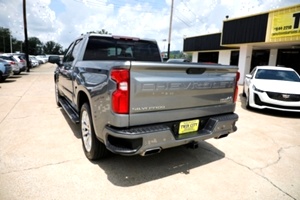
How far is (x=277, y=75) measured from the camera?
329 inches

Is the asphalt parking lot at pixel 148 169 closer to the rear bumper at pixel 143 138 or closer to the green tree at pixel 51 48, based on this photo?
the rear bumper at pixel 143 138

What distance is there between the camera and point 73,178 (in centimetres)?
306

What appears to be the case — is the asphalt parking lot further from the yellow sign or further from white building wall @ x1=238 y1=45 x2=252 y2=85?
white building wall @ x1=238 y1=45 x2=252 y2=85

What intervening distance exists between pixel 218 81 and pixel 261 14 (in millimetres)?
12466

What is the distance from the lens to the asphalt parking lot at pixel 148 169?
281cm

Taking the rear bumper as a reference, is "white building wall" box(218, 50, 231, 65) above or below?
above

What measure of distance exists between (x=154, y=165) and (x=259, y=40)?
12772 millimetres

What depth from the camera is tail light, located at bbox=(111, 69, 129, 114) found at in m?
2.52

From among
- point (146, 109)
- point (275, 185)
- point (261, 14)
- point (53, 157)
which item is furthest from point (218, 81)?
point (261, 14)

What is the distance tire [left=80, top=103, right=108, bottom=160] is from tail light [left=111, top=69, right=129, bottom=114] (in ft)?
2.89

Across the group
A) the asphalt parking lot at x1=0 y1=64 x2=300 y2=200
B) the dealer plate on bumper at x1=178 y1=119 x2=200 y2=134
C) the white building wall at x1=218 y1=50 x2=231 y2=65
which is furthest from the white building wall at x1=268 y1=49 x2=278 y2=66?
the dealer plate on bumper at x1=178 y1=119 x2=200 y2=134

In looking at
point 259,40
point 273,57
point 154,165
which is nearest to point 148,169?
point 154,165

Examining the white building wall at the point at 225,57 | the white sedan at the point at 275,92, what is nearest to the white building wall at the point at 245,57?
the white building wall at the point at 225,57

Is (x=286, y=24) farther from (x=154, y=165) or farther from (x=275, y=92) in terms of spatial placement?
(x=154, y=165)
